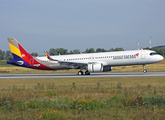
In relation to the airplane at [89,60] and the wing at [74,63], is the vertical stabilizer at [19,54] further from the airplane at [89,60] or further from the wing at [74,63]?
the wing at [74,63]

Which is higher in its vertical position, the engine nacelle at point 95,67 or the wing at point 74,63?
the wing at point 74,63

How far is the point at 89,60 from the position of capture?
3966 cm

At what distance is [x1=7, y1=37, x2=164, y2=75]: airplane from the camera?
37500 mm

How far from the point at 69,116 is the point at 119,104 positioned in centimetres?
332

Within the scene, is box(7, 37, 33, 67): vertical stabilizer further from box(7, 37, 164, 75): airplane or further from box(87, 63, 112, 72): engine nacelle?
box(87, 63, 112, 72): engine nacelle

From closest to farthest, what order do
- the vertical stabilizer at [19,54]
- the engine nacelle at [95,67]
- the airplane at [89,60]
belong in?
the engine nacelle at [95,67]
the airplane at [89,60]
the vertical stabilizer at [19,54]

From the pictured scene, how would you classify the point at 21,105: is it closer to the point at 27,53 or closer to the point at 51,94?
the point at 51,94

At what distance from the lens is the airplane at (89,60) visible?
123 feet

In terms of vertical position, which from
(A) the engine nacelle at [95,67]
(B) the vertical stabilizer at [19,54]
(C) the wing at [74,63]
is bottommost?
(A) the engine nacelle at [95,67]

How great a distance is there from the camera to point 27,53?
42594mm

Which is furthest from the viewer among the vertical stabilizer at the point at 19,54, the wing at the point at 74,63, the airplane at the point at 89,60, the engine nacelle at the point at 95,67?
the vertical stabilizer at the point at 19,54

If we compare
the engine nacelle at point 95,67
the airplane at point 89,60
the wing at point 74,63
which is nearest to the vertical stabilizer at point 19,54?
the airplane at point 89,60

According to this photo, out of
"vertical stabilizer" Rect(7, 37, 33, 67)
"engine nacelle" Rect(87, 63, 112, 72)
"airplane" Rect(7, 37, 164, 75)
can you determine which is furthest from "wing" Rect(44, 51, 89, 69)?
"vertical stabilizer" Rect(7, 37, 33, 67)

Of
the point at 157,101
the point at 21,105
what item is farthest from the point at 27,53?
the point at 157,101
